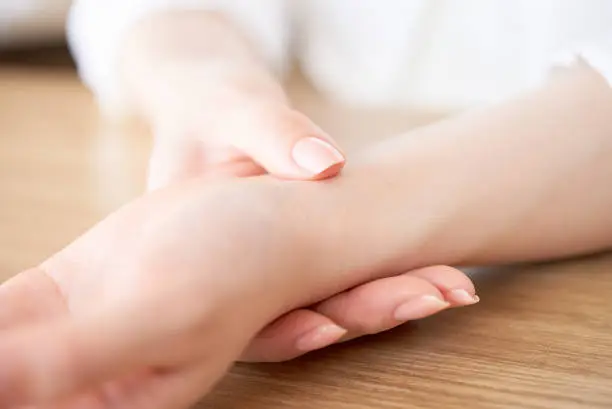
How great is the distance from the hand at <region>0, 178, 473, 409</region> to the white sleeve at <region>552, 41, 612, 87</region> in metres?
0.19

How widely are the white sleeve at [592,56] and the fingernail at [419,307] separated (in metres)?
0.21

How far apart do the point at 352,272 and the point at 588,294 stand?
0.15 m

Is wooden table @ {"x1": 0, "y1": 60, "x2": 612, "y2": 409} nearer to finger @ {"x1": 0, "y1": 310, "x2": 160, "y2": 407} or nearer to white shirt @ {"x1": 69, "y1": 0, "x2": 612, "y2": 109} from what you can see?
finger @ {"x1": 0, "y1": 310, "x2": 160, "y2": 407}

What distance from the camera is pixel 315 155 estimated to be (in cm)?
44

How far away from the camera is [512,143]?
1.61 ft

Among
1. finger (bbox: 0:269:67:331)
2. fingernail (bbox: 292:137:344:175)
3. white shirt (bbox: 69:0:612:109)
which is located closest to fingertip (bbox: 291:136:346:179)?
fingernail (bbox: 292:137:344:175)

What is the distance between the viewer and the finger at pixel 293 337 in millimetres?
398

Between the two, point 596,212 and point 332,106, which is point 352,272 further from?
point 332,106

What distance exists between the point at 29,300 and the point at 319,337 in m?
0.13

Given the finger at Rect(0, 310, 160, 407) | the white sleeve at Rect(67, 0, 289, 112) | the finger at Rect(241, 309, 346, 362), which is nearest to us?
the finger at Rect(0, 310, 160, 407)

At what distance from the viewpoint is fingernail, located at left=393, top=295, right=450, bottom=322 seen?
0.40 meters

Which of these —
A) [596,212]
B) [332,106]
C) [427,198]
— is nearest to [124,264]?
[427,198]

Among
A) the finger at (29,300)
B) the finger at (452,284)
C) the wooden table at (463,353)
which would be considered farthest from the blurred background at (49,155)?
the finger at (452,284)

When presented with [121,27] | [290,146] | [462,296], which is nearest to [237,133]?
[290,146]
